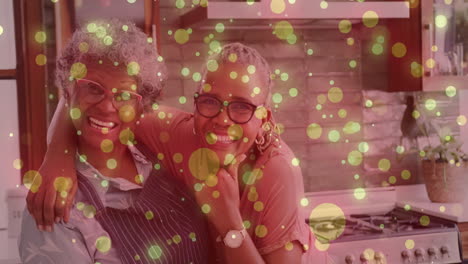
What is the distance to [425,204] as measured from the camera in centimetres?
277

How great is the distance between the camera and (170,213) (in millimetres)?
1536

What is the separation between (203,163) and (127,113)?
0.82 ft

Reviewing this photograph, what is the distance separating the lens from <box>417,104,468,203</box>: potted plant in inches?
109

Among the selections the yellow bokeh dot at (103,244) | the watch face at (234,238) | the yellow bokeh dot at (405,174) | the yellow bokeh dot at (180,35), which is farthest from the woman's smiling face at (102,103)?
the yellow bokeh dot at (405,174)

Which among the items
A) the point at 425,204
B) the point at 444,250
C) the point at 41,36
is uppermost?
the point at 41,36

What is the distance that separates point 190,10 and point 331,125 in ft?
3.02

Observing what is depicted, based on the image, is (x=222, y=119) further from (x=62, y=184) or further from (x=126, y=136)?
(x=62, y=184)

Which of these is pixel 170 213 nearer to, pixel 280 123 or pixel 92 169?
pixel 92 169

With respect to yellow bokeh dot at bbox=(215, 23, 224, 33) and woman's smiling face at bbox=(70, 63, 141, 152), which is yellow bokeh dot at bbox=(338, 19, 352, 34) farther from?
woman's smiling face at bbox=(70, 63, 141, 152)

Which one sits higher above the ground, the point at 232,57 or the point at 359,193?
the point at 232,57

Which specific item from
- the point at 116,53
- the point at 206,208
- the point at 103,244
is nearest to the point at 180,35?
the point at 116,53

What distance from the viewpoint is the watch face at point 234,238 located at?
149cm

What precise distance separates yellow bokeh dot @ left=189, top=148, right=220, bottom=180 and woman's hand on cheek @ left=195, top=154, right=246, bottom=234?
0.13ft

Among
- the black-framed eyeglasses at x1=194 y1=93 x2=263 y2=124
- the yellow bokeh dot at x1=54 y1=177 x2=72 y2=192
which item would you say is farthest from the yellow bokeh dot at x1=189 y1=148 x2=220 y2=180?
the yellow bokeh dot at x1=54 y1=177 x2=72 y2=192
